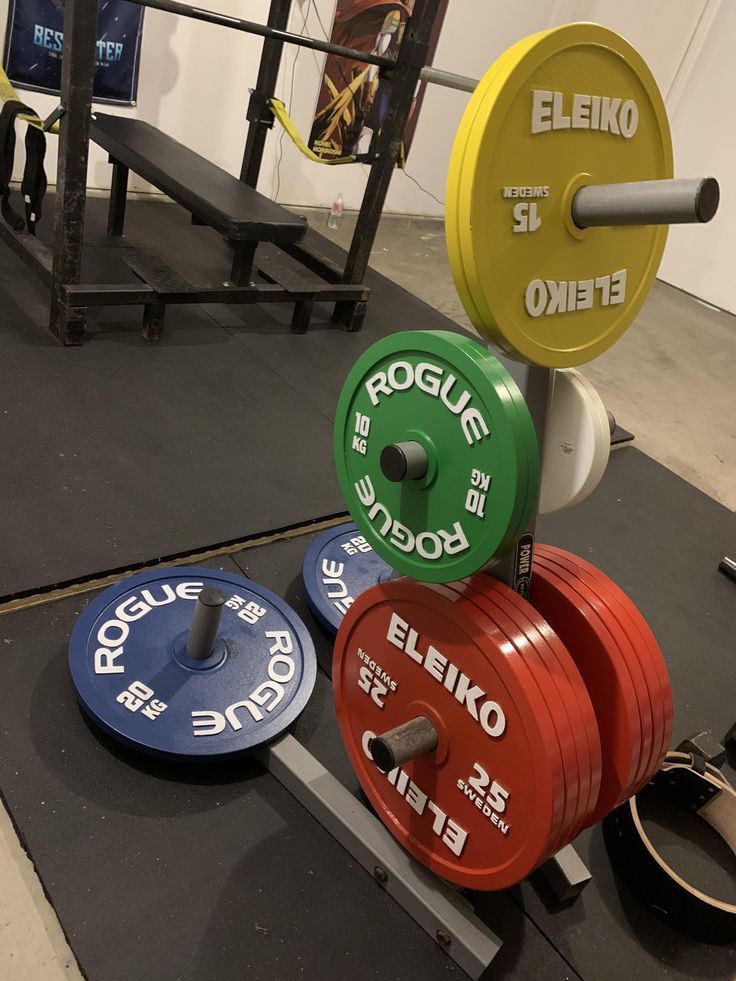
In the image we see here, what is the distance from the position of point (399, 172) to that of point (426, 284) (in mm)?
1327

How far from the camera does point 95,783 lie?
128 cm

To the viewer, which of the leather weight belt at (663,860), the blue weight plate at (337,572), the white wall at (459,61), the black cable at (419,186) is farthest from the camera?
the black cable at (419,186)

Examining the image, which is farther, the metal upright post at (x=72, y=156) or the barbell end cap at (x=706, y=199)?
the metal upright post at (x=72, y=156)

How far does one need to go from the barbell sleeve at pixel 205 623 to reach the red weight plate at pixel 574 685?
0.50 metres

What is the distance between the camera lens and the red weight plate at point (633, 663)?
1.07 metres

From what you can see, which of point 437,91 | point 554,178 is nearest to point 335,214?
point 437,91

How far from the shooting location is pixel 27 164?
100 inches

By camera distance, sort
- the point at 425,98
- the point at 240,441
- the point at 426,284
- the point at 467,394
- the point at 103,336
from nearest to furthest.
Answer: the point at 467,394
the point at 240,441
the point at 103,336
the point at 426,284
the point at 425,98

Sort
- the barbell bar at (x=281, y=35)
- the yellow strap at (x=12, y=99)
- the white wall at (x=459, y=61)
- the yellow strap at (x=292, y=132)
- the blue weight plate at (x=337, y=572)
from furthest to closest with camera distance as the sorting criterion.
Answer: the white wall at (x=459, y=61) → the yellow strap at (x=292, y=132) → the yellow strap at (x=12, y=99) → the barbell bar at (x=281, y=35) → the blue weight plate at (x=337, y=572)

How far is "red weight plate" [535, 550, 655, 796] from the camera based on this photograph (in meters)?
1.07

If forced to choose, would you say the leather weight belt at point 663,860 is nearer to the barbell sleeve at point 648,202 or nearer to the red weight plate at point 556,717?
the red weight plate at point 556,717

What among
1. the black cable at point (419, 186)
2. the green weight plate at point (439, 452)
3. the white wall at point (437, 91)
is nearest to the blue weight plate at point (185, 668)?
the green weight plate at point (439, 452)

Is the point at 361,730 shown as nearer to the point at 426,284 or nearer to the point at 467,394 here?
the point at 467,394

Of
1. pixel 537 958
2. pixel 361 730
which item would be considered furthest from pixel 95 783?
pixel 537 958
